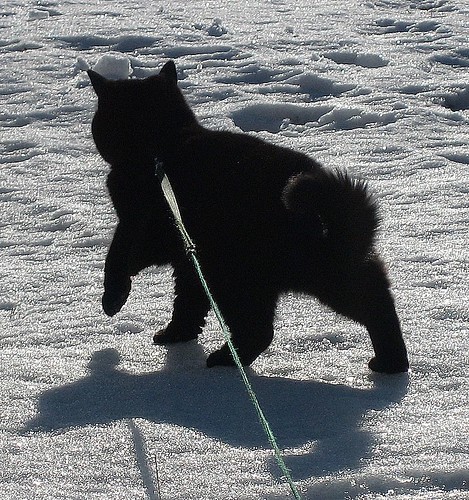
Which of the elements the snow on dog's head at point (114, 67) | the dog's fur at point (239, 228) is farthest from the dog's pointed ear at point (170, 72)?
the snow on dog's head at point (114, 67)

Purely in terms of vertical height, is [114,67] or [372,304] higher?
[372,304]

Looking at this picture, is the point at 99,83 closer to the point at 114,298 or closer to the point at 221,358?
the point at 114,298

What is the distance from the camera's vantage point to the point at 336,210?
9.41 ft

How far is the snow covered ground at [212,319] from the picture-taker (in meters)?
2.28

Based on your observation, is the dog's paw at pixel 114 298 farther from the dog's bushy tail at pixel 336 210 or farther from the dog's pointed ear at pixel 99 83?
the dog's pointed ear at pixel 99 83

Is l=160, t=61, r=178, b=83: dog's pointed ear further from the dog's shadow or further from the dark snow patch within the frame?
the dark snow patch

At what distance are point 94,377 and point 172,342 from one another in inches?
17.2

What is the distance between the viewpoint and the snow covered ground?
2279mm

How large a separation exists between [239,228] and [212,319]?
0.74 meters

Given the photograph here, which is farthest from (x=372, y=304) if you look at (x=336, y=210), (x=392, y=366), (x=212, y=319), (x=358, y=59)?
(x=358, y=59)

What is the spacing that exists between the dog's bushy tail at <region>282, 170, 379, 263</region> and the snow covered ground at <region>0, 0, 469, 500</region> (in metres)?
0.44

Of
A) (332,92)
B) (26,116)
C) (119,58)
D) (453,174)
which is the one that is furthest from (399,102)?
(26,116)

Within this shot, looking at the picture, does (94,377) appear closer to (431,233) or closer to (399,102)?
(431,233)

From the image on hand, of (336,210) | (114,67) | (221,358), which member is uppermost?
(336,210)
